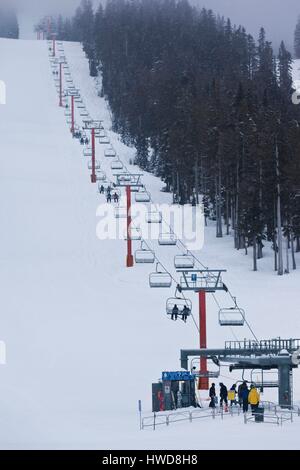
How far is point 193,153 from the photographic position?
180ft

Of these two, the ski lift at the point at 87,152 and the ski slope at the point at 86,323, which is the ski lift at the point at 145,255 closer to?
the ski slope at the point at 86,323

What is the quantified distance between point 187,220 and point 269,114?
9.06 m

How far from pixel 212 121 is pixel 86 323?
21301 millimetres

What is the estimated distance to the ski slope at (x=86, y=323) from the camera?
19438mm

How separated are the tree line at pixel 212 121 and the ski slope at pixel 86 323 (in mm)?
2172

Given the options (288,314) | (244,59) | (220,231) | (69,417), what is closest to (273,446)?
(69,417)

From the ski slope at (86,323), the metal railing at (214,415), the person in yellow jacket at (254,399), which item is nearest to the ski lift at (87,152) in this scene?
the ski slope at (86,323)

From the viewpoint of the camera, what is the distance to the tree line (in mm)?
42625

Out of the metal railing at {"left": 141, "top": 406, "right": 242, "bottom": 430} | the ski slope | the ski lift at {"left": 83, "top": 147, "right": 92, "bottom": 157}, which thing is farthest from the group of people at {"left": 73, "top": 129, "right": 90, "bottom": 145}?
the metal railing at {"left": 141, "top": 406, "right": 242, "bottom": 430}

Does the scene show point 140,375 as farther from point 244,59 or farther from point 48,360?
point 244,59

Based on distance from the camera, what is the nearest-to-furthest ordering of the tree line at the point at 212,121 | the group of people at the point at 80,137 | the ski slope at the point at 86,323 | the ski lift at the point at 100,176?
the ski slope at the point at 86,323
the tree line at the point at 212,121
the ski lift at the point at 100,176
the group of people at the point at 80,137

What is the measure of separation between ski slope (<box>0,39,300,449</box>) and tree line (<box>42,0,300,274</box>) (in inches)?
85.5

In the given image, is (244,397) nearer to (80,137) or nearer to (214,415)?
(214,415)

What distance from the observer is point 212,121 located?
169ft
